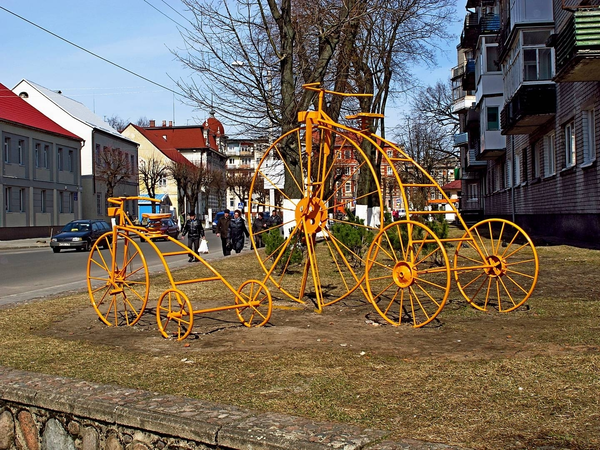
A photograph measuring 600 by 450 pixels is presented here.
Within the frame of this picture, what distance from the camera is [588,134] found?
837 inches

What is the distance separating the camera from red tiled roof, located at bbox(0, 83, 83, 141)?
47406 mm

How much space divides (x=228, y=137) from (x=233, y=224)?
357cm

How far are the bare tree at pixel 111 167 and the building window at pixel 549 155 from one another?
120ft

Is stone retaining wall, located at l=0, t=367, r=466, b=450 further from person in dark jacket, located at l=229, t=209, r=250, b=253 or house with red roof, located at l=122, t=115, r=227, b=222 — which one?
house with red roof, located at l=122, t=115, r=227, b=222

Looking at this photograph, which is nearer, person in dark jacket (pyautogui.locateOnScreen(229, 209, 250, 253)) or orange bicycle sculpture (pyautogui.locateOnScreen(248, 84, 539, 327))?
orange bicycle sculpture (pyautogui.locateOnScreen(248, 84, 539, 327))

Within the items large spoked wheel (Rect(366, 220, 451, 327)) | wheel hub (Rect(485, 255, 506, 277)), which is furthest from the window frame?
wheel hub (Rect(485, 255, 506, 277))

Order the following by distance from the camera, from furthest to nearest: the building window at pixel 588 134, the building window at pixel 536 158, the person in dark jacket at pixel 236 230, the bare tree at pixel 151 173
→ the bare tree at pixel 151 173, the building window at pixel 536 158, the person in dark jacket at pixel 236 230, the building window at pixel 588 134

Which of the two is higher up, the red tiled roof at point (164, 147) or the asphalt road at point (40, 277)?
the red tiled roof at point (164, 147)

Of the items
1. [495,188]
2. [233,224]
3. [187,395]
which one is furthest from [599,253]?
[495,188]

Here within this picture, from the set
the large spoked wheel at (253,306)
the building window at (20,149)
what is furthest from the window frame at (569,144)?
the building window at (20,149)

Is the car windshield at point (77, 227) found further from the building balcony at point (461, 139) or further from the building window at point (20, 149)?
the building balcony at point (461, 139)

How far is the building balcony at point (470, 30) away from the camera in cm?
4710

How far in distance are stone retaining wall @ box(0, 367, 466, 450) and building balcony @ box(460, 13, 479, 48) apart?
45644mm

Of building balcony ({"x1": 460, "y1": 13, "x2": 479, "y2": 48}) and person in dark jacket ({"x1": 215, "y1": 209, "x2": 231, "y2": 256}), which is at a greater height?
building balcony ({"x1": 460, "y1": 13, "x2": 479, "y2": 48})
